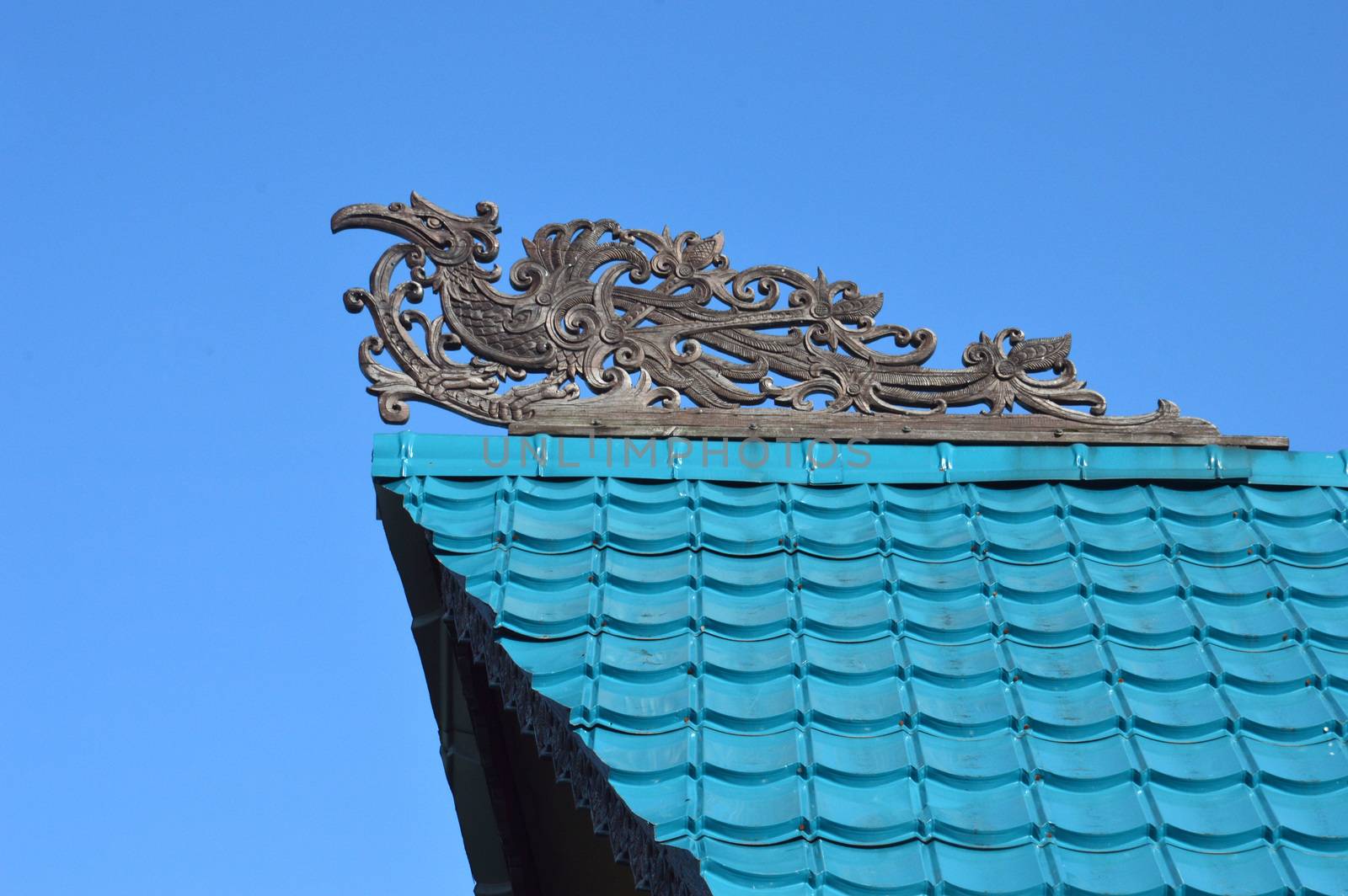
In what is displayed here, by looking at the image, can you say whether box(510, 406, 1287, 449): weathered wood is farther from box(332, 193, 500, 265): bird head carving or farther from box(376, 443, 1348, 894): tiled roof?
box(332, 193, 500, 265): bird head carving

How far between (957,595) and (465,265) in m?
2.28

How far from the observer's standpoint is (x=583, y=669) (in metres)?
5.44

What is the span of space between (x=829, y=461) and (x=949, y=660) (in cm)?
110

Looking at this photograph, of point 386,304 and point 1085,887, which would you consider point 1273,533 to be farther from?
point 386,304

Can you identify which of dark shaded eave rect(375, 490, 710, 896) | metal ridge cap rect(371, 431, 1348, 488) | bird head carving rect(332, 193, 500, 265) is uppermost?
bird head carving rect(332, 193, 500, 265)

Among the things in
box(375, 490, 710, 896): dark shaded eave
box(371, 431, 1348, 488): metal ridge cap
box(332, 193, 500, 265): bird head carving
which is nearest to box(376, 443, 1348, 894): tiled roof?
box(371, 431, 1348, 488): metal ridge cap

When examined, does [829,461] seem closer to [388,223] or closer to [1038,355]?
[1038,355]

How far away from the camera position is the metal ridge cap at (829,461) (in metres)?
6.39

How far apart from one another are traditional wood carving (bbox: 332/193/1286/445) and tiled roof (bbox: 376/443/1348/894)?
28 centimetres

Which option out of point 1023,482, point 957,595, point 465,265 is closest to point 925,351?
point 1023,482


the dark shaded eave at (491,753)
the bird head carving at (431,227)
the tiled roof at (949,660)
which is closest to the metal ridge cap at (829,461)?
the tiled roof at (949,660)

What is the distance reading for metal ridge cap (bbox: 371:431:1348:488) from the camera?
6.39 meters

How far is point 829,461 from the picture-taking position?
6.48 meters

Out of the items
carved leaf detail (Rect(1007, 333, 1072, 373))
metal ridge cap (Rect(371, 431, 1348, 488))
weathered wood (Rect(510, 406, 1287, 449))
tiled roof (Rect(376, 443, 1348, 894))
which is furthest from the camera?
carved leaf detail (Rect(1007, 333, 1072, 373))
